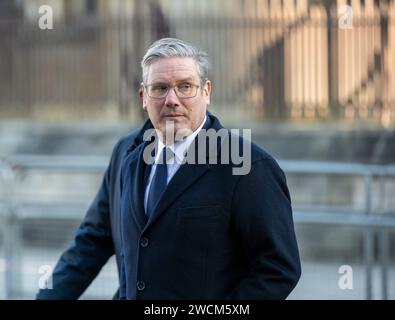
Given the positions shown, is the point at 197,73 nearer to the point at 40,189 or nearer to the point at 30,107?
the point at 40,189

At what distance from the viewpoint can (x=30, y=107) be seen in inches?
557

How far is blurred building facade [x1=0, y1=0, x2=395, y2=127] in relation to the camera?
40.9ft

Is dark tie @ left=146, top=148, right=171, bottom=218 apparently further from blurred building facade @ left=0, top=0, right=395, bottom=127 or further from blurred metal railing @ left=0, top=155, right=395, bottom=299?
blurred building facade @ left=0, top=0, right=395, bottom=127

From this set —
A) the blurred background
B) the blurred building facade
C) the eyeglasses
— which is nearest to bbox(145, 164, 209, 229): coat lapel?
the eyeglasses

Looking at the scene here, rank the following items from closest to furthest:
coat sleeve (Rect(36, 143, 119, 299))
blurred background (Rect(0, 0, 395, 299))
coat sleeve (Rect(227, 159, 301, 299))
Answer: coat sleeve (Rect(227, 159, 301, 299)) < coat sleeve (Rect(36, 143, 119, 299)) < blurred background (Rect(0, 0, 395, 299))

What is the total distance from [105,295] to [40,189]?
435 cm

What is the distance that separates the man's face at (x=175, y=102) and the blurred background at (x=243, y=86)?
5637mm

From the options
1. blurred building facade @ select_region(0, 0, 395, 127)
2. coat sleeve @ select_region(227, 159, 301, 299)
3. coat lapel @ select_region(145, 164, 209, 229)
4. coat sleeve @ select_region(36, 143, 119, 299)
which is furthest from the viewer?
blurred building facade @ select_region(0, 0, 395, 127)

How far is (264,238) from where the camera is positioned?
3.62 meters

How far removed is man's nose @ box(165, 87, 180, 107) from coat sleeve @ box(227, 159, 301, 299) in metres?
0.38

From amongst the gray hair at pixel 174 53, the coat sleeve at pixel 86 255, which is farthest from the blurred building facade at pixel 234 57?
the gray hair at pixel 174 53

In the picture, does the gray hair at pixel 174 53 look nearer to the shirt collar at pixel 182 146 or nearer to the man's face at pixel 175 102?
the man's face at pixel 175 102

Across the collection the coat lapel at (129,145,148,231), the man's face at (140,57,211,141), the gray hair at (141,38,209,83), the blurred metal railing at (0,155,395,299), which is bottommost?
the blurred metal railing at (0,155,395,299)

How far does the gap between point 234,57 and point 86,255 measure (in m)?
9.01
